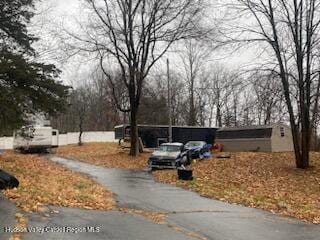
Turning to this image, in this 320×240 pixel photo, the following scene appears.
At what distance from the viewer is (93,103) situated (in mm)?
85938

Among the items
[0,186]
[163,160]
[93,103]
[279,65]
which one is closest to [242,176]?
[163,160]

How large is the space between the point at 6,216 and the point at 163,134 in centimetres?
4064

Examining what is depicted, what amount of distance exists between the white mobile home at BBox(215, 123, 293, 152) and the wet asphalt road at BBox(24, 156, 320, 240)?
81.2 feet

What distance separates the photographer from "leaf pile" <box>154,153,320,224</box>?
1726 cm

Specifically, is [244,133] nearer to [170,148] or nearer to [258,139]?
[258,139]

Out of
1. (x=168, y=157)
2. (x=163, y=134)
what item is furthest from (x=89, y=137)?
(x=168, y=157)

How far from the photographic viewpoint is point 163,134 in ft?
166

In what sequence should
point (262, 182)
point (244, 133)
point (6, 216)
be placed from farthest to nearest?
point (244, 133), point (262, 182), point (6, 216)

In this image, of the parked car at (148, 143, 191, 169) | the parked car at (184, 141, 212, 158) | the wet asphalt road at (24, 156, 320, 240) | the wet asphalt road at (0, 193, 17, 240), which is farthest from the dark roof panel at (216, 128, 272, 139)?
the wet asphalt road at (0, 193, 17, 240)

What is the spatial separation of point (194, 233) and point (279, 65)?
19723 millimetres

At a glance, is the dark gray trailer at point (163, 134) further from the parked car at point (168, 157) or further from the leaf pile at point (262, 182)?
the parked car at point (168, 157)

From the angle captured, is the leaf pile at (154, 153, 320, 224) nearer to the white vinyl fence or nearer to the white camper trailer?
the white camper trailer

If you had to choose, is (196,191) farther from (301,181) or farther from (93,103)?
(93,103)

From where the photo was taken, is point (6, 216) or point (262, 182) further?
point (262, 182)
